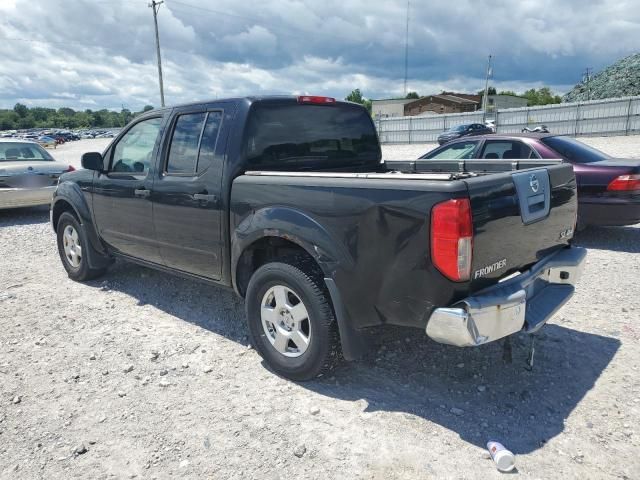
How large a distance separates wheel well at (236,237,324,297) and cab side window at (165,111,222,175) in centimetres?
81

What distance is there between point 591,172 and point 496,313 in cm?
493

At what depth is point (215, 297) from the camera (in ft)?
16.9

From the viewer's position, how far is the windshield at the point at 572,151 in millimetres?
6860

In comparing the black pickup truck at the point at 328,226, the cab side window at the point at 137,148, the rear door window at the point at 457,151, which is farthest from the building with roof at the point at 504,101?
the black pickup truck at the point at 328,226

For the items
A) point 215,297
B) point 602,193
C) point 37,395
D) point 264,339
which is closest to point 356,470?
point 264,339

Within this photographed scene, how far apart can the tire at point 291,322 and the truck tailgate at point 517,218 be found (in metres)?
0.98

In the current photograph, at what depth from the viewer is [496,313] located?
2662 mm

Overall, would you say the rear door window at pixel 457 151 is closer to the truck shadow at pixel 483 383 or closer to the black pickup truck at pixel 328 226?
the black pickup truck at pixel 328 226

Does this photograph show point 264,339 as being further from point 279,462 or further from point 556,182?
point 556,182

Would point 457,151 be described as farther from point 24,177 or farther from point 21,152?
point 21,152

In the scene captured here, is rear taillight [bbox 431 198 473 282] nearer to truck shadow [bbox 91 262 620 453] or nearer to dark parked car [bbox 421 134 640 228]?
truck shadow [bbox 91 262 620 453]

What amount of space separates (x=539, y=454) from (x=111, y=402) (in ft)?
8.63

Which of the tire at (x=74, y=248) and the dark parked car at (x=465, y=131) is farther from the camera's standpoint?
the dark parked car at (x=465, y=131)

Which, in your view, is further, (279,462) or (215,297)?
(215,297)
